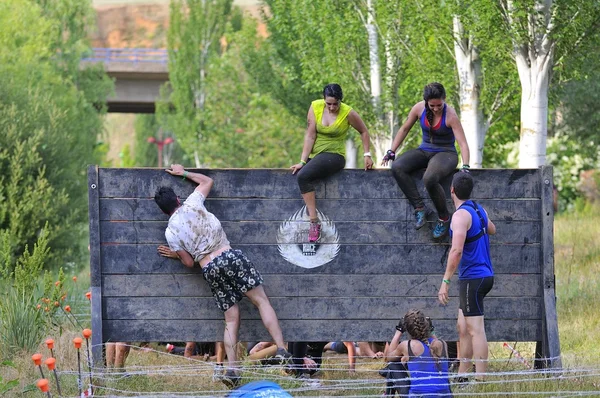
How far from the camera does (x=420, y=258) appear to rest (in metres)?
9.72

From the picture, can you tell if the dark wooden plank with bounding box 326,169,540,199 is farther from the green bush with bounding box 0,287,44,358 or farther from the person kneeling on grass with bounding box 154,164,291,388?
the green bush with bounding box 0,287,44,358

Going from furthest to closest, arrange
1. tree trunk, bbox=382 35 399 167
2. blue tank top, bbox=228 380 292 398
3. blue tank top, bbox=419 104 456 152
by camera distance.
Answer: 1. tree trunk, bbox=382 35 399 167
2. blue tank top, bbox=419 104 456 152
3. blue tank top, bbox=228 380 292 398

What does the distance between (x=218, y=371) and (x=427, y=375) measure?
6.60ft

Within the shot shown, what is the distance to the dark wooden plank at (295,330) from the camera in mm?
9742

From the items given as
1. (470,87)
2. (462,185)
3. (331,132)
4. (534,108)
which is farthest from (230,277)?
(470,87)

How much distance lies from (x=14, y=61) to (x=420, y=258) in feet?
71.4

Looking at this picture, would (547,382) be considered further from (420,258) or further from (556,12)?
(556,12)

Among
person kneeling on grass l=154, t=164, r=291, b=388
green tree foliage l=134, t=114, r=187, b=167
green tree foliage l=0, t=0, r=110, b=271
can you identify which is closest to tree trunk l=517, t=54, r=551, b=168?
person kneeling on grass l=154, t=164, r=291, b=388

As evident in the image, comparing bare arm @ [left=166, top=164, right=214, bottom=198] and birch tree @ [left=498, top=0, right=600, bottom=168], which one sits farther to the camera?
birch tree @ [left=498, top=0, right=600, bottom=168]

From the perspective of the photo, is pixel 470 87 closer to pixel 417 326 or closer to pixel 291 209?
pixel 291 209

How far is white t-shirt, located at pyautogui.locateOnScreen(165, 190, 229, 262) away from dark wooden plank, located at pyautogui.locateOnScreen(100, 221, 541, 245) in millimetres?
300

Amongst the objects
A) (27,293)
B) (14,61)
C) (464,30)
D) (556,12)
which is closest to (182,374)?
(27,293)

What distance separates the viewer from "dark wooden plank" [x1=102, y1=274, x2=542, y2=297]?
9.73 metres

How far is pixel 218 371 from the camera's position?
366 inches
